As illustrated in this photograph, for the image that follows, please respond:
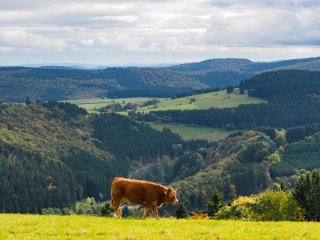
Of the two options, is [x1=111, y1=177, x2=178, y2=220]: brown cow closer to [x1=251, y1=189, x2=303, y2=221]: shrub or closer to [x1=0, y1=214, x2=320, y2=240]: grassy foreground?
[x1=0, y1=214, x2=320, y2=240]: grassy foreground

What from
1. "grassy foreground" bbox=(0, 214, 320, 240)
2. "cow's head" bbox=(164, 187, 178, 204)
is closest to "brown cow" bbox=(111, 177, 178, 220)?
"cow's head" bbox=(164, 187, 178, 204)

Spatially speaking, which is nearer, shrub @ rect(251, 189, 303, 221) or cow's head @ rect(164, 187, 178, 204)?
cow's head @ rect(164, 187, 178, 204)

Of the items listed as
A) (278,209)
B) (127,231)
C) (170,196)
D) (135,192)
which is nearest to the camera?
(127,231)

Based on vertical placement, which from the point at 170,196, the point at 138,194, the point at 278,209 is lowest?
the point at 278,209

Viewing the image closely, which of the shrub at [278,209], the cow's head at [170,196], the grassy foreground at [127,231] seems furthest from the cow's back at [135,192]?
the shrub at [278,209]

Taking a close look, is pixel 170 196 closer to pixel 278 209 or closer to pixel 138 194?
pixel 138 194

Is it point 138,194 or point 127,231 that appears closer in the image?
point 127,231

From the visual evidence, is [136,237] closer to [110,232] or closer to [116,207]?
[110,232]

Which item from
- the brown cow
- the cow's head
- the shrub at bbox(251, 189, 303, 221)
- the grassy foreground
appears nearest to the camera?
the grassy foreground

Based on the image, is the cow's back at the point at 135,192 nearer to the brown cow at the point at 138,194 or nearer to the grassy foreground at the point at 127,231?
the brown cow at the point at 138,194

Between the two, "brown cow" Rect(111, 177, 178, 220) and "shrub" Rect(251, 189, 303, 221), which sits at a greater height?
"brown cow" Rect(111, 177, 178, 220)

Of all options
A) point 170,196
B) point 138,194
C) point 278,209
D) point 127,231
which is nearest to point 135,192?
point 138,194

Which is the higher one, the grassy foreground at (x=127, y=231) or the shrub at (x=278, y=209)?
the grassy foreground at (x=127, y=231)

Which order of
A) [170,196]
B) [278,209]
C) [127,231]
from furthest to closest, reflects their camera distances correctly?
[278,209] < [170,196] < [127,231]
